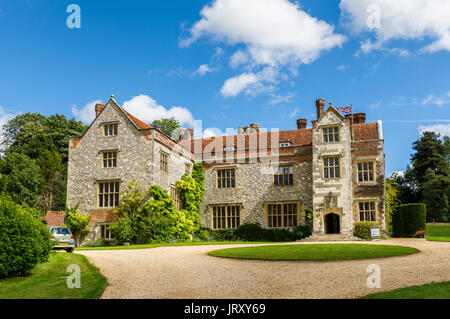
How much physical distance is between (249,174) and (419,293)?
21.4 m

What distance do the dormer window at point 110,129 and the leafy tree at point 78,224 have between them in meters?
5.17

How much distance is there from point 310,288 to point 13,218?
8024mm

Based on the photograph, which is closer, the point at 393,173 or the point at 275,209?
the point at 275,209

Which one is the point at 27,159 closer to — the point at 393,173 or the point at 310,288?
the point at 310,288

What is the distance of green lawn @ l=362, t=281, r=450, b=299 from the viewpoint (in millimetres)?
7383

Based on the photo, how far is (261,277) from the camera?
981 centimetres

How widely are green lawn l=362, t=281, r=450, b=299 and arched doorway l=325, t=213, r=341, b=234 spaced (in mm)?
19285

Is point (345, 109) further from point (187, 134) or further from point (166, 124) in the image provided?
point (166, 124)

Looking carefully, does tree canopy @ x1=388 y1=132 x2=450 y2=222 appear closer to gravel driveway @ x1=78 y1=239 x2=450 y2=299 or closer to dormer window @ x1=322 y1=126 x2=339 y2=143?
dormer window @ x1=322 y1=126 x2=339 y2=143

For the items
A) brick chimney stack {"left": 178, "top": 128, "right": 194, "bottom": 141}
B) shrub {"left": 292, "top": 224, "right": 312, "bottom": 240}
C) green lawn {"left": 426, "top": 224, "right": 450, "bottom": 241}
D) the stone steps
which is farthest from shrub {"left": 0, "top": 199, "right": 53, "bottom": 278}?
green lawn {"left": 426, "top": 224, "right": 450, "bottom": 241}

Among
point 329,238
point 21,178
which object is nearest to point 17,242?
point 329,238

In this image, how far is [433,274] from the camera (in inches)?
381

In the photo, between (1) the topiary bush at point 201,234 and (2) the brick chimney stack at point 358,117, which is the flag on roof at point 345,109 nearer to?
(2) the brick chimney stack at point 358,117

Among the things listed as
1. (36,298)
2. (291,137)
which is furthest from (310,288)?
(291,137)
